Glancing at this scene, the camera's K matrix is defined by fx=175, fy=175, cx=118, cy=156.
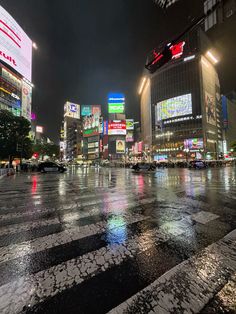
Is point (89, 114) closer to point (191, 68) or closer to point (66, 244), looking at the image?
point (191, 68)

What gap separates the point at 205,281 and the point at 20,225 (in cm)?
402

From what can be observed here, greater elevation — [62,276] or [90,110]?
[90,110]

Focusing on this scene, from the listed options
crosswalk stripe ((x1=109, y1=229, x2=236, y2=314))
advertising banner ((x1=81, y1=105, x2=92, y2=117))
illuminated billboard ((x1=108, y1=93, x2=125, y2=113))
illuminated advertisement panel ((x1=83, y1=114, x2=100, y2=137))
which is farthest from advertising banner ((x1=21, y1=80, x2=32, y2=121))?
crosswalk stripe ((x1=109, y1=229, x2=236, y2=314))

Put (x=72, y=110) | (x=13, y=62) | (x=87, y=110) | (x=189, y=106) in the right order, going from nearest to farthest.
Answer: (x=13, y=62) < (x=189, y=106) < (x=87, y=110) < (x=72, y=110)

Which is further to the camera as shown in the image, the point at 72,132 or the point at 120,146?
the point at 72,132

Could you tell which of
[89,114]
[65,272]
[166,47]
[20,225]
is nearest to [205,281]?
[65,272]

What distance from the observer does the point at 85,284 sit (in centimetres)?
211

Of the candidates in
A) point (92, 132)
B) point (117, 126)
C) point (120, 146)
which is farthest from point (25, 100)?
point (120, 146)

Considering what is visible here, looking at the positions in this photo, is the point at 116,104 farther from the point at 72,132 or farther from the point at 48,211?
the point at 48,211

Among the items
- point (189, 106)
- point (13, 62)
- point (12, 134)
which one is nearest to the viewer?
point (12, 134)

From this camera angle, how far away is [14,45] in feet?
139

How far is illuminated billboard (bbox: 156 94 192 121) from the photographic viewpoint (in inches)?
3659

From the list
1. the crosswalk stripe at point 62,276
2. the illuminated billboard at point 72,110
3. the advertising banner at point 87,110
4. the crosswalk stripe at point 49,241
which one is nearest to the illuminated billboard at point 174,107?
the advertising banner at point 87,110

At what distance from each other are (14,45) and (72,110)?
110 meters
